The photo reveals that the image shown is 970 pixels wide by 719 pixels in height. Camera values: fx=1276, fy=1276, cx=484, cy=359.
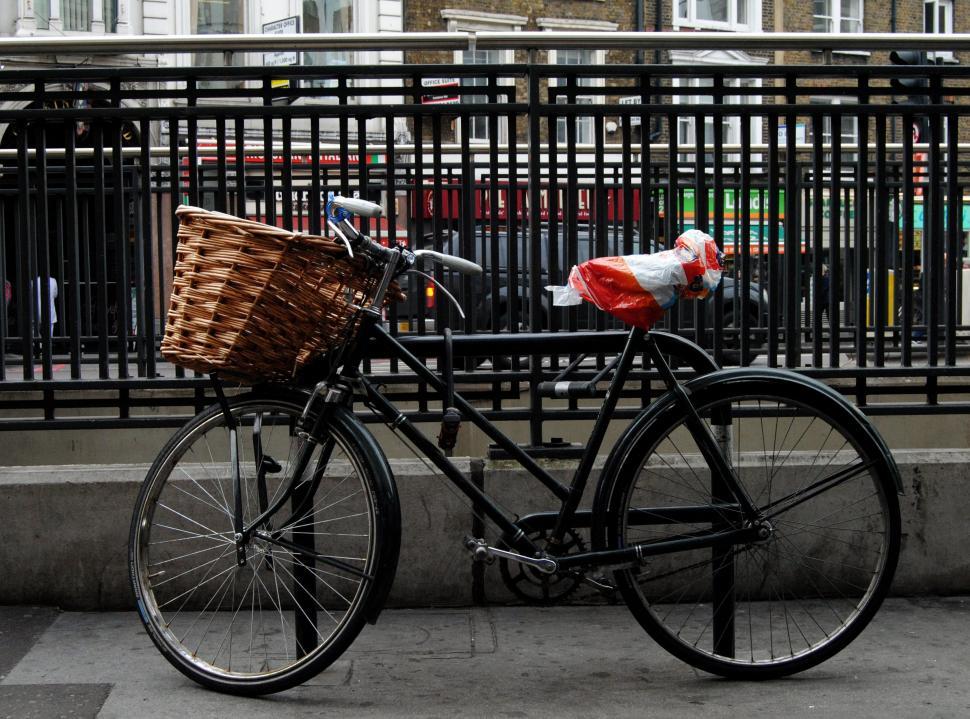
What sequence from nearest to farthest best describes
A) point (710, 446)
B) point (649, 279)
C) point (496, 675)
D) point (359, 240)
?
point (359, 240) < point (649, 279) < point (710, 446) < point (496, 675)

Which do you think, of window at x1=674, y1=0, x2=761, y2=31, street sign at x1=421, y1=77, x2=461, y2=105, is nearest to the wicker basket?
street sign at x1=421, y1=77, x2=461, y2=105

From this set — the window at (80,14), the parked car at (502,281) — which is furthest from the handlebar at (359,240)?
the window at (80,14)

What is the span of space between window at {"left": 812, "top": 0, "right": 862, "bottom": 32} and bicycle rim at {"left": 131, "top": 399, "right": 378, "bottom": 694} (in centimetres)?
3598

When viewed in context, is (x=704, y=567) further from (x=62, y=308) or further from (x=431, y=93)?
(x=62, y=308)

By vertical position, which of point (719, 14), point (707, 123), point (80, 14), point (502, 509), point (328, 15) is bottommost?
point (502, 509)

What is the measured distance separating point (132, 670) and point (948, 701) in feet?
8.12

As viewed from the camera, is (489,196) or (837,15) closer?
(489,196)

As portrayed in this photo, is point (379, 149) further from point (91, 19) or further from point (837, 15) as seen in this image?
point (837, 15)

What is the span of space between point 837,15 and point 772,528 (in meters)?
36.8

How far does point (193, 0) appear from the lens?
90.5 feet

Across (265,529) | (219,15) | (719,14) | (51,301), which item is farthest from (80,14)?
(265,529)

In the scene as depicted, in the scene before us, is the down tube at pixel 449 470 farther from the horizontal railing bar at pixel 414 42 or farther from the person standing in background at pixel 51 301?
the person standing in background at pixel 51 301

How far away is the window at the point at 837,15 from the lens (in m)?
37.6

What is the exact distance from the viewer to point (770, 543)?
3875mm
